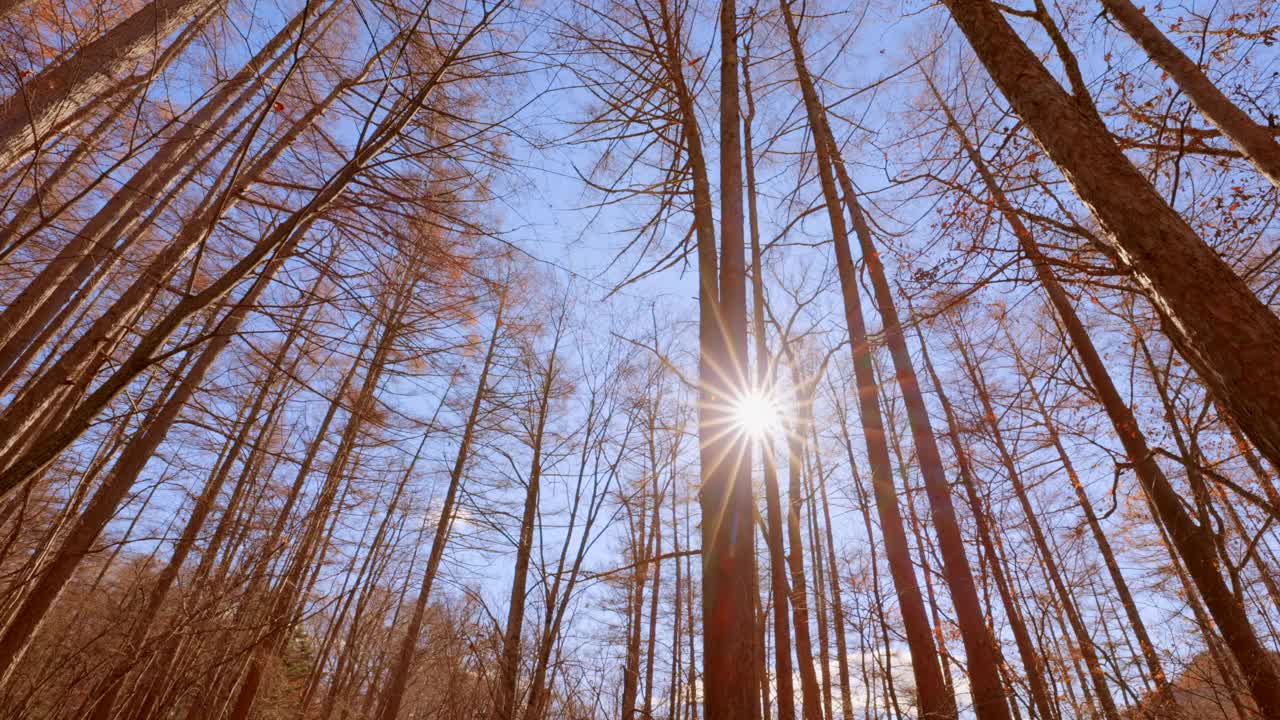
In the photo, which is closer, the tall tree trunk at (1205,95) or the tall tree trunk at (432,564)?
the tall tree trunk at (1205,95)

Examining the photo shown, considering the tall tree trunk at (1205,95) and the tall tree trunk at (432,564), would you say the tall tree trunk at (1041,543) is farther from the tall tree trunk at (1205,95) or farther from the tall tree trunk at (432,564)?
the tall tree trunk at (432,564)

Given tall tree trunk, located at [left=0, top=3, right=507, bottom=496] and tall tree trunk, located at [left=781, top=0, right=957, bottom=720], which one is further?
tall tree trunk, located at [left=781, top=0, right=957, bottom=720]

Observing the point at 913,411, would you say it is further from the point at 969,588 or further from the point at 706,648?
the point at 706,648

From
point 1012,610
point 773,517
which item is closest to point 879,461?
point 773,517

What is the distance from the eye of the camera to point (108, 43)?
4.04 meters

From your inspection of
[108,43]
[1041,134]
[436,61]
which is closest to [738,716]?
[1041,134]

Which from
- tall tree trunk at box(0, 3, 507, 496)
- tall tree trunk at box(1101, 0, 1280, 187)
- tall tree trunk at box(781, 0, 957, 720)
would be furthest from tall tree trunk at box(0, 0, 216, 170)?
tall tree trunk at box(1101, 0, 1280, 187)

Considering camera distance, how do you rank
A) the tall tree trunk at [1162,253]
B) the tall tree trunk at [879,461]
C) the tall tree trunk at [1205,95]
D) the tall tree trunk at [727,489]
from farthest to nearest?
1. the tall tree trunk at [879,461]
2. the tall tree trunk at [1205,95]
3. the tall tree trunk at [727,489]
4. the tall tree trunk at [1162,253]

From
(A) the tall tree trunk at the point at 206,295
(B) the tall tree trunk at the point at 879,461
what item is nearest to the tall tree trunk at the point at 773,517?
(B) the tall tree trunk at the point at 879,461

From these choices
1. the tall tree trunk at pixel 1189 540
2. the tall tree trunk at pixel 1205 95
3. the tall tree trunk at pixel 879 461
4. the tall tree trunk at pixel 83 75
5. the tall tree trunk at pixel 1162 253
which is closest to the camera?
the tall tree trunk at pixel 1162 253

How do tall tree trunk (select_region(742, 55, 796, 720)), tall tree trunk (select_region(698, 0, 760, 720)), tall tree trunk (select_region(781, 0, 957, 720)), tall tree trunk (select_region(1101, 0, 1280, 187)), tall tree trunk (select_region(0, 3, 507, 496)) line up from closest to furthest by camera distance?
tall tree trunk (select_region(0, 3, 507, 496)) → tall tree trunk (select_region(698, 0, 760, 720)) → tall tree trunk (select_region(1101, 0, 1280, 187)) → tall tree trunk (select_region(781, 0, 957, 720)) → tall tree trunk (select_region(742, 55, 796, 720))

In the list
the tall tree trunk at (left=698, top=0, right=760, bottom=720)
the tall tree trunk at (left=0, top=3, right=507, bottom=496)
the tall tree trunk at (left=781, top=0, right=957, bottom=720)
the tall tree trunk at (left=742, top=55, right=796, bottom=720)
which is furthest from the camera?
the tall tree trunk at (left=742, top=55, right=796, bottom=720)

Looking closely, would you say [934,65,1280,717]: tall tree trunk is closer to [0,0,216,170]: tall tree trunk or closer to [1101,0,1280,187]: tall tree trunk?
[1101,0,1280,187]: tall tree trunk

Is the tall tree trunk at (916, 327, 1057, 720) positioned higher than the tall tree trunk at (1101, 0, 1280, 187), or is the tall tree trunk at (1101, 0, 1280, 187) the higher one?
the tall tree trunk at (1101, 0, 1280, 187)
